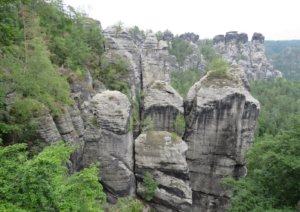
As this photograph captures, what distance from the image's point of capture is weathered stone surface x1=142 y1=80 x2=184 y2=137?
20500 millimetres

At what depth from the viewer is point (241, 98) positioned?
18594 mm

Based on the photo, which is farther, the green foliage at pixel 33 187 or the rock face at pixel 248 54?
the rock face at pixel 248 54

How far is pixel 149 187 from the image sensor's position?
1597cm

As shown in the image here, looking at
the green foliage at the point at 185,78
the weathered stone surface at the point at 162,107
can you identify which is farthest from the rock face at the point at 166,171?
the green foliage at the point at 185,78

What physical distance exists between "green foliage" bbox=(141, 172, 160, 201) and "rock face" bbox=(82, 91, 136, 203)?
1.57 meters

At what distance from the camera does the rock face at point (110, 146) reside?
1543cm

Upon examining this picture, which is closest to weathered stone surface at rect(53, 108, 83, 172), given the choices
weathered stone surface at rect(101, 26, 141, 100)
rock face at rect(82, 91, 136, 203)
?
rock face at rect(82, 91, 136, 203)

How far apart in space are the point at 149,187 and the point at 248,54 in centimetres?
10232

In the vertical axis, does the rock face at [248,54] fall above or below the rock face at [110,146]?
above

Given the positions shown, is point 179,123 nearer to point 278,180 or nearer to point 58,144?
point 278,180

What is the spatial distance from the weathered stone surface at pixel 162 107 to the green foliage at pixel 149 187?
674cm

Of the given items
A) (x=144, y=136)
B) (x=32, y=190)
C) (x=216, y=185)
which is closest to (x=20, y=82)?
(x=32, y=190)

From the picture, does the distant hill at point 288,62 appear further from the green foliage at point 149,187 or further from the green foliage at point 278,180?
the green foliage at point 149,187

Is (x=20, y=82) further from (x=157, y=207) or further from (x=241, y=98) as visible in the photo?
(x=241, y=98)
